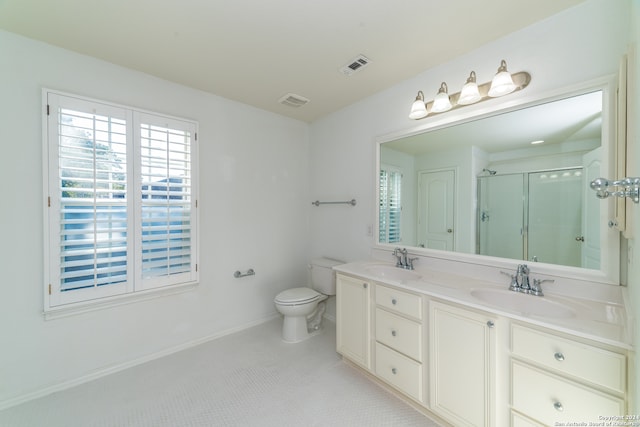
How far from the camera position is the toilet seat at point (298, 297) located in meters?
2.35

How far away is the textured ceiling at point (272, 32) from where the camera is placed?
1373mm

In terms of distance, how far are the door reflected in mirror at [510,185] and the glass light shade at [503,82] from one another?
0.17 metres

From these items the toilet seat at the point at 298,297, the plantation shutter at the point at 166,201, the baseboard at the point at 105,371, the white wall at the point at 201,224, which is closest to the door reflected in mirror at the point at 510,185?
the toilet seat at the point at 298,297

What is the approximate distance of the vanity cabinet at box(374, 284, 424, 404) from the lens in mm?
1530

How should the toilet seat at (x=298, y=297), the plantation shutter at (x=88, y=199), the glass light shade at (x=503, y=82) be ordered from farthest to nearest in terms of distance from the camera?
the toilet seat at (x=298, y=297) < the plantation shutter at (x=88, y=199) < the glass light shade at (x=503, y=82)

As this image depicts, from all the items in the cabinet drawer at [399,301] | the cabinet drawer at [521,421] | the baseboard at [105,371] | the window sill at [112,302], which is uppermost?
the cabinet drawer at [399,301]

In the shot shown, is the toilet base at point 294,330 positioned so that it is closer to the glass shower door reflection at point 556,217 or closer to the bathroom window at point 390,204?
the bathroom window at point 390,204

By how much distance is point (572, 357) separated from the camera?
1009mm

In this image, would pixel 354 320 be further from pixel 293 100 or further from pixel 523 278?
pixel 293 100

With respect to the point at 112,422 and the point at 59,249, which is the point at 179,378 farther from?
the point at 59,249

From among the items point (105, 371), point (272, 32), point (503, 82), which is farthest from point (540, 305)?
point (105, 371)

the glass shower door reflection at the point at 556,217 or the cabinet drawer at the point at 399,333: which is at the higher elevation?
the glass shower door reflection at the point at 556,217

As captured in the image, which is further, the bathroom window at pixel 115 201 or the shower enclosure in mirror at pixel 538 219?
the bathroom window at pixel 115 201

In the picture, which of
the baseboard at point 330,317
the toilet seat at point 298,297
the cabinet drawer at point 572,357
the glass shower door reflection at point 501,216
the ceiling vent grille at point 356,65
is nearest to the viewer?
the cabinet drawer at point 572,357
